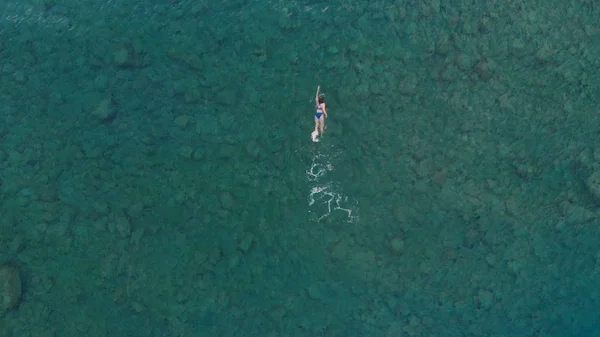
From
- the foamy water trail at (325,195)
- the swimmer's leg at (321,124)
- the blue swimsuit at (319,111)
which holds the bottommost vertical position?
the foamy water trail at (325,195)

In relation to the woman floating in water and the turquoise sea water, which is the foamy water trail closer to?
the turquoise sea water

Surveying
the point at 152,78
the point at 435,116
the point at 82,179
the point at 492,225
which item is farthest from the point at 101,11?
the point at 492,225

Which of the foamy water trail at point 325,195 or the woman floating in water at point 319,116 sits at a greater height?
the woman floating in water at point 319,116

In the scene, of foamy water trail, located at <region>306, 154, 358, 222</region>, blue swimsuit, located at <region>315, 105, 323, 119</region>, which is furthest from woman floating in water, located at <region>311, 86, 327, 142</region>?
foamy water trail, located at <region>306, 154, 358, 222</region>

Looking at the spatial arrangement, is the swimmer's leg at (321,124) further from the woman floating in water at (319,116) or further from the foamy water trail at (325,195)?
the foamy water trail at (325,195)

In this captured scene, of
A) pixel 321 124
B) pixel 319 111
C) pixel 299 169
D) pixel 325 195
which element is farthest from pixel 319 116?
pixel 325 195

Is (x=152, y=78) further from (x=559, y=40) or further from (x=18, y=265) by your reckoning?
(x=559, y=40)

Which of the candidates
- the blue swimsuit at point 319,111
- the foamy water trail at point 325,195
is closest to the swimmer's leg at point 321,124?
the blue swimsuit at point 319,111
